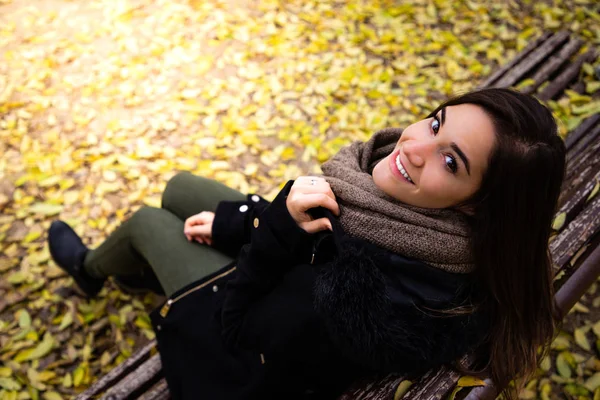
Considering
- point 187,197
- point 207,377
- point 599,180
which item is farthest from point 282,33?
point 207,377

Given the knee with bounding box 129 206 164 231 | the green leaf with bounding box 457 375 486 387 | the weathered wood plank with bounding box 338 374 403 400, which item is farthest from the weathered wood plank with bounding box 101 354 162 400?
the green leaf with bounding box 457 375 486 387

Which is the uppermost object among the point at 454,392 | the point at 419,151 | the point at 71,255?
the point at 419,151

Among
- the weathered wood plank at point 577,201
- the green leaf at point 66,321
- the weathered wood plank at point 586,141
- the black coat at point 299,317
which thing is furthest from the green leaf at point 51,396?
the weathered wood plank at point 586,141

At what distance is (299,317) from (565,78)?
2.97 m

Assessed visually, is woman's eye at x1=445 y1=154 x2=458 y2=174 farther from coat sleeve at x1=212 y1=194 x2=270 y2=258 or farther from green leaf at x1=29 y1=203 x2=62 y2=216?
green leaf at x1=29 y1=203 x2=62 y2=216

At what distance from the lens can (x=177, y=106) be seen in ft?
12.1

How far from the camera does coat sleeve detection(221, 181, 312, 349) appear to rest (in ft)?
4.86

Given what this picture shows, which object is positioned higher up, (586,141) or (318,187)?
(318,187)

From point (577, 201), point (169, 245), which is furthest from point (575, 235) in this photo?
point (169, 245)

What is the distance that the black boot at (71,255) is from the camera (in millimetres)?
2596

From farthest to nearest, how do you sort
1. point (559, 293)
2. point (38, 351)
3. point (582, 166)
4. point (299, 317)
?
point (38, 351), point (582, 166), point (559, 293), point (299, 317)

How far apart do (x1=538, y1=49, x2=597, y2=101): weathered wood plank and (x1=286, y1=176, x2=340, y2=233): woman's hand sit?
2.52 m

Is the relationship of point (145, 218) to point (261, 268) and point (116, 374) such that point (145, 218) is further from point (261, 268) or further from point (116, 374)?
point (261, 268)

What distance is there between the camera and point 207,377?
1783mm
